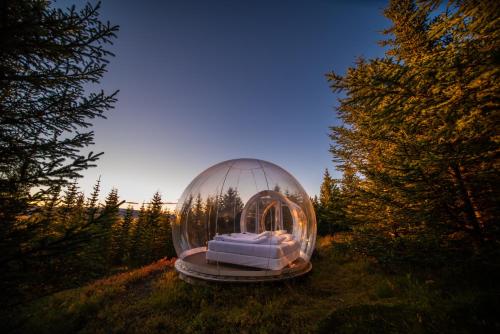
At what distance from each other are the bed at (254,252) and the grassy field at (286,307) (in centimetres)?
72

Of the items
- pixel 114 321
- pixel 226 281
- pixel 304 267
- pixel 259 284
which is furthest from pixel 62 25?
pixel 304 267

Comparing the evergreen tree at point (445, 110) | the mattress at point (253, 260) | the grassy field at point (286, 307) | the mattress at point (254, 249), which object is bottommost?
the grassy field at point (286, 307)

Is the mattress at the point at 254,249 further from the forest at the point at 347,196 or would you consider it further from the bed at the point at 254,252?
the forest at the point at 347,196

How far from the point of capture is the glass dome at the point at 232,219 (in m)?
7.15

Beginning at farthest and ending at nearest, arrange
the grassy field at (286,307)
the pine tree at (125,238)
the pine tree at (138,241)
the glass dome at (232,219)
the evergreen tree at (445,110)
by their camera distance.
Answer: the pine tree at (125,238)
the pine tree at (138,241)
the glass dome at (232,219)
the grassy field at (286,307)
the evergreen tree at (445,110)

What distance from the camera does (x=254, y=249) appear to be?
22.3 feet

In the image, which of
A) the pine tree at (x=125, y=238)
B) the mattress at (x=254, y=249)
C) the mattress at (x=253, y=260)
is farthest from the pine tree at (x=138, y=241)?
the mattress at (x=254, y=249)

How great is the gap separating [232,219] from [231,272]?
3.00 meters

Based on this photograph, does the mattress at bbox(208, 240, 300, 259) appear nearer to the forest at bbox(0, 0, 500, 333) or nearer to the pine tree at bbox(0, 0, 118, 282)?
the forest at bbox(0, 0, 500, 333)

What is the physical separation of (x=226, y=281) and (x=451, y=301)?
5.35 metres

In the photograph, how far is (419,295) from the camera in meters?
4.25

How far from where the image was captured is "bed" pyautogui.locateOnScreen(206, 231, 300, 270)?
6520mm

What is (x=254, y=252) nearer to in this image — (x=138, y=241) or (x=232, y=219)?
(x=232, y=219)

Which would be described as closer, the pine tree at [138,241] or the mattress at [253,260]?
the mattress at [253,260]
